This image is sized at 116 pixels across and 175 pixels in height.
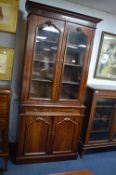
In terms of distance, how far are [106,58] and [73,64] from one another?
0.87 m

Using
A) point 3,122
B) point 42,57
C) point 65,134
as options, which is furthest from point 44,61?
point 65,134

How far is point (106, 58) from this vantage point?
3.15 m

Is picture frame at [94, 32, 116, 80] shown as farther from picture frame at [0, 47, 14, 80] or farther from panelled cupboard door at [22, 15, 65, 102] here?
picture frame at [0, 47, 14, 80]

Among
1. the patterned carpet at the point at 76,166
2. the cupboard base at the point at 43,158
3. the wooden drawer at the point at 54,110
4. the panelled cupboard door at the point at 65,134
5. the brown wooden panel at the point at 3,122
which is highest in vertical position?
the wooden drawer at the point at 54,110

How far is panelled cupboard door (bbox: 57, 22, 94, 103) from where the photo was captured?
241 cm

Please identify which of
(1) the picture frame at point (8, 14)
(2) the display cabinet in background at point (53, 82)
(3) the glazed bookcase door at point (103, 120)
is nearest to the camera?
(2) the display cabinet in background at point (53, 82)

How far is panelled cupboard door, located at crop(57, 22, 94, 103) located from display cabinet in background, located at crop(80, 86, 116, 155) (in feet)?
0.97

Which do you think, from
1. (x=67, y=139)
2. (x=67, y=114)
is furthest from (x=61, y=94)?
(x=67, y=139)

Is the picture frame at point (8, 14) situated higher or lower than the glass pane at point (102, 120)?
higher

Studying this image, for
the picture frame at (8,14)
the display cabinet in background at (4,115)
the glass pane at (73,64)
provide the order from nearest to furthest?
the display cabinet in background at (4,115), the picture frame at (8,14), the glass pane at (73,64)

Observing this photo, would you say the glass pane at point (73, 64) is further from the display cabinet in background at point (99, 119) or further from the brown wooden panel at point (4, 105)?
the brown wooden panel at point (4, 105)

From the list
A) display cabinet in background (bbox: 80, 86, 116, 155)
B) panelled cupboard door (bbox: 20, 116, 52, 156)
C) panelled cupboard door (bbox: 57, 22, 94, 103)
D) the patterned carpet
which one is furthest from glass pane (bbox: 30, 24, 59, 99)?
the patterned carpet

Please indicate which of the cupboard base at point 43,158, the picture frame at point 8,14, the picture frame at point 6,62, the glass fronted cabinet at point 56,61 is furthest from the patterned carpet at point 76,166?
the picture frame at point 8,14

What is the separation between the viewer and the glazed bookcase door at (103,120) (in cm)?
297
